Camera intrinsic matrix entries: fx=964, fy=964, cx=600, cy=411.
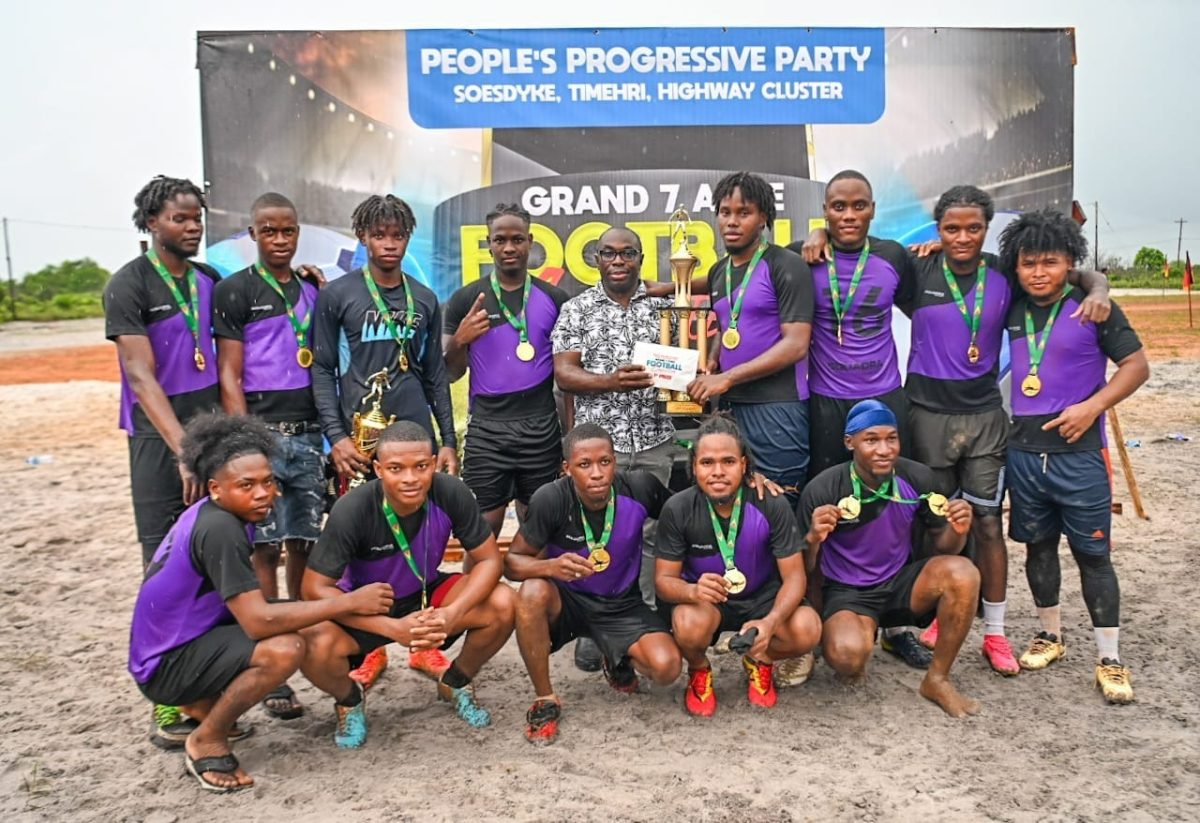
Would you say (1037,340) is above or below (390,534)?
above

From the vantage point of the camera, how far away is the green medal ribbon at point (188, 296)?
15.0 ft

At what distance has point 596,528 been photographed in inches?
181

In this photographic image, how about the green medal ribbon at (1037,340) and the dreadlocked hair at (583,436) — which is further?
the green medal ribbon at (1037,340)

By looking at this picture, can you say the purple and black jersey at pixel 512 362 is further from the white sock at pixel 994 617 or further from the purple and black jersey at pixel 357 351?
the white sock at pixel 994 617

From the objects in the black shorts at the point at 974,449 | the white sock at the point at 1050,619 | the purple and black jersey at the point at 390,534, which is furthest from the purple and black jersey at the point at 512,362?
the white sock at the point at 1050,619

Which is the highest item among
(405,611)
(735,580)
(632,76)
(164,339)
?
(632,76)

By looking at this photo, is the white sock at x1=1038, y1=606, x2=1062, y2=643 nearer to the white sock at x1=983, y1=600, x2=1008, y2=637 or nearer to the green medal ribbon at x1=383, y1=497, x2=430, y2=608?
the white sock at x1=983, y1=600, x2=1008, y2=637

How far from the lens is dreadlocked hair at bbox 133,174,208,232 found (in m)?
4.50

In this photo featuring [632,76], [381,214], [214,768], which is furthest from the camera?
[632,76]

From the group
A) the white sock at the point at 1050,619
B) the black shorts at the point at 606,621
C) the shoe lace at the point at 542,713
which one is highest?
the black shorts at the point at 606,621

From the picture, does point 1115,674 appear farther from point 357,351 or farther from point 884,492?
point 357,351

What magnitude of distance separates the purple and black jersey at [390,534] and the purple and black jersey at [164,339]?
0.90m

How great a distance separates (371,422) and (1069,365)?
11.1 feet

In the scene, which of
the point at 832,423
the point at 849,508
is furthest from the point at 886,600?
the point at 832,423
